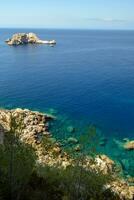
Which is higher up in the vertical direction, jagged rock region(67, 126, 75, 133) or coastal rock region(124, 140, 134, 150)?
jagged rock region(67, 126, 75, 133)

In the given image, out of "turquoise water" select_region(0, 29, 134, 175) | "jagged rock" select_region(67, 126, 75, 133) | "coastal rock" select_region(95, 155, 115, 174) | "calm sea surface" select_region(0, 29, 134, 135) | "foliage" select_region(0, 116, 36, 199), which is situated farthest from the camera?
"calm sea surface" select_region(0, 29, 134, 135)

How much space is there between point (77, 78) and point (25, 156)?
10319 cm

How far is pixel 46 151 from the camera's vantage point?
64.4 meters

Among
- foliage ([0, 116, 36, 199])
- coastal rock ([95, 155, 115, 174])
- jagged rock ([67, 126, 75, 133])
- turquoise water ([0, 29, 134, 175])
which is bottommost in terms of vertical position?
coastal rock ([95, 155, 115, 174])

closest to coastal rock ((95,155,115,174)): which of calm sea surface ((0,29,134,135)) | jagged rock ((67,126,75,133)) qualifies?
jagged rock ((67,126,75,133))

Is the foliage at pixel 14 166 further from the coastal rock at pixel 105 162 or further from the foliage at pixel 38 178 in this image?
the coastal rock at pixel 105 162

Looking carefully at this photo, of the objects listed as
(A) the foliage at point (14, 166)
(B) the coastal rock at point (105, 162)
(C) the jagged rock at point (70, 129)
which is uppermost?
(A) the foliage at point (14, 166)

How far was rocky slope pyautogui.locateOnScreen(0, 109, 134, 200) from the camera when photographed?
56.6 meters

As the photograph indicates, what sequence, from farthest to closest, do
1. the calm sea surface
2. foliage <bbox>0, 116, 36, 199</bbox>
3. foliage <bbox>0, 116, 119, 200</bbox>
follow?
the calm sea surface, foliage <bbox>0, 116, 119, 200</bbox>, foliage <bbox>0, 116, 36, 199</bbox>

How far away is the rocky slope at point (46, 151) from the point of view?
186 feet

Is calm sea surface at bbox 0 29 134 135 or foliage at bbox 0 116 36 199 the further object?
calm sea surface at bbox 0 29 134 135

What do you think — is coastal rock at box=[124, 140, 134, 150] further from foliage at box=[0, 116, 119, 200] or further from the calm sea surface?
foliage at box=[0, 116, 119, 200]

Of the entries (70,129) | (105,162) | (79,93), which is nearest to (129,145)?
(105,162)

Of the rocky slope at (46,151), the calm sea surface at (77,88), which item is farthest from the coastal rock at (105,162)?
the calm sea surface at (77,88)
